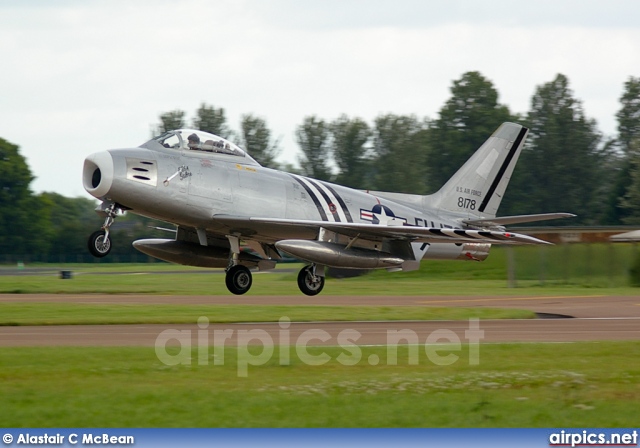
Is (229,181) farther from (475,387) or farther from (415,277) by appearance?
(415,277)

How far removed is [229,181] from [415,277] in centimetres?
2385

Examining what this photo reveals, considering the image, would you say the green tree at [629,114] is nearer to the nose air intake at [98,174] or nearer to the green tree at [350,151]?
the green tree at [350,151]

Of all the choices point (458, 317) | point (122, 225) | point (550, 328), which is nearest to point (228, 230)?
point (458, 317)

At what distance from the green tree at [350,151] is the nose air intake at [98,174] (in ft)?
209

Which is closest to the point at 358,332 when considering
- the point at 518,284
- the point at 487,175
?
the point at 487,175

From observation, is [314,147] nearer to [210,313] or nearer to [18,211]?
[18,211]

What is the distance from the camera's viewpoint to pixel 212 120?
80812mm

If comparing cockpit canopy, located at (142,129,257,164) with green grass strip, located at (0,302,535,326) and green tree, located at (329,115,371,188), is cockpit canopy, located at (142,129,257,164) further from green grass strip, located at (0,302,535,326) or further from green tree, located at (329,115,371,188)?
green tree, located at (329,115,371,188)

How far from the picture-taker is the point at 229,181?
21.8 metres

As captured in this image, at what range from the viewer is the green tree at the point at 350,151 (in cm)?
8444

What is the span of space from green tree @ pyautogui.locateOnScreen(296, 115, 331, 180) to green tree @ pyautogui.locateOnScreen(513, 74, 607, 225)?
19561 mm

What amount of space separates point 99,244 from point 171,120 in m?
57.3

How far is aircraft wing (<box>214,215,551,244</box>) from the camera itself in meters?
21.4

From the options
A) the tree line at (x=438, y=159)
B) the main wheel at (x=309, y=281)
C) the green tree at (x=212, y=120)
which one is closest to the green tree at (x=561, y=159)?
the tree line at (x=438, y=159)
